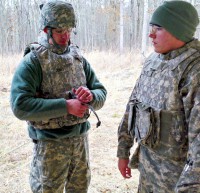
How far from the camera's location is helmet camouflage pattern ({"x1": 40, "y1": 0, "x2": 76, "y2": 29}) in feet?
5.84

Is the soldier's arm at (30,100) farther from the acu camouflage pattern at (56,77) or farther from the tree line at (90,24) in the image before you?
the tree line at (90,24)

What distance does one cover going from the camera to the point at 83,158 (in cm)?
203

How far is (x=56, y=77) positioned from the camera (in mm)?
1823

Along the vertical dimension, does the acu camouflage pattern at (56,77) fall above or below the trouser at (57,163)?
above

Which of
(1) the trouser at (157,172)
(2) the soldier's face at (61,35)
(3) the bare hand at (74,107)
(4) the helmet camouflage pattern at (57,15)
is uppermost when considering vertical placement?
(4) the helmet camouflage pattern at (57,15)

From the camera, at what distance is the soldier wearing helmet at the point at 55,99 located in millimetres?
1722

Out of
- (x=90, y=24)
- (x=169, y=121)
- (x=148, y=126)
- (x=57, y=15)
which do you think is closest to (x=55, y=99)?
(x=57, y=15)

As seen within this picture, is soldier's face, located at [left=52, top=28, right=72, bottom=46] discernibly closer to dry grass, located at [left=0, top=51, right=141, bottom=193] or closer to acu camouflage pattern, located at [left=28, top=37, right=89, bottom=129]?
acu camouflage pattern, located at [left=28, top=37, right=89, bottom=129]

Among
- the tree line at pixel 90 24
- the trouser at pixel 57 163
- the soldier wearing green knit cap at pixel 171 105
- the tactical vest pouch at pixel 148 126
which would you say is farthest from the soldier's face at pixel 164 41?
the tree line at pixel 90 24

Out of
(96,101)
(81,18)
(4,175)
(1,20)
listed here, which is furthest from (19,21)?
(96,101)

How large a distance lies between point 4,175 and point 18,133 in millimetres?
1298

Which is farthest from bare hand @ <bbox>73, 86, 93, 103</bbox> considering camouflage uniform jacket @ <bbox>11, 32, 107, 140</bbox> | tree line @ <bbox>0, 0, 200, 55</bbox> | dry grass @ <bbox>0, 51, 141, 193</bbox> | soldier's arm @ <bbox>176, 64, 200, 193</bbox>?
tree line @ <bbox>0, 0, 200, 55</bbox>

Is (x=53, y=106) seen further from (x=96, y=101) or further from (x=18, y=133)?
(x=18, y=133)

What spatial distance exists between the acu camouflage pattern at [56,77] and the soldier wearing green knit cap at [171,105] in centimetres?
54
